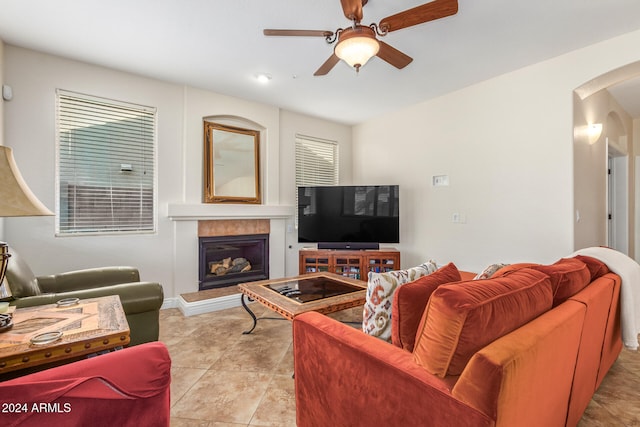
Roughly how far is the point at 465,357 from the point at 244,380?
162 cm

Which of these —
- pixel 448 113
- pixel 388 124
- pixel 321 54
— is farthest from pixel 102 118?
pixel 448 113

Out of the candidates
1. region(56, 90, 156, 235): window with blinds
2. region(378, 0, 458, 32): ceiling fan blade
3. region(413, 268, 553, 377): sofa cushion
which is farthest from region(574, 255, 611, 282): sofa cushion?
region(56, 90, 156, 235): window with blinds

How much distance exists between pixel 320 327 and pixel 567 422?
3.92 feet

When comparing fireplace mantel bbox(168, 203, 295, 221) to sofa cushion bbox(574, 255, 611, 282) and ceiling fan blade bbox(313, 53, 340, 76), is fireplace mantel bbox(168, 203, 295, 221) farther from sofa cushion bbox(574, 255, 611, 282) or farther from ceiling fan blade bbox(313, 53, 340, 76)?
sofa cushion bbox(574, 255, 611, 282)

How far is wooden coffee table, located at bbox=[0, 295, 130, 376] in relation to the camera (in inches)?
44.1

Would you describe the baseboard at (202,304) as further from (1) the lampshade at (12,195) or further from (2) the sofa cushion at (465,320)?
(2) the sofa cushion at (465,320)

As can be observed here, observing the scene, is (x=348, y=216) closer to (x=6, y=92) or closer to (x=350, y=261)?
(x=350, y=261)

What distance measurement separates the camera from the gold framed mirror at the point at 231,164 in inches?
151

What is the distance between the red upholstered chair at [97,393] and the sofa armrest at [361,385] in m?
0.63

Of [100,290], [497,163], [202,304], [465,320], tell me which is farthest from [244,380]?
[497,163]

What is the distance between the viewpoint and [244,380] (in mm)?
2051

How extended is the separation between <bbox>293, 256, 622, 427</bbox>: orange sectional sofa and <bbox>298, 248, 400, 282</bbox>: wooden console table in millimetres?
2618

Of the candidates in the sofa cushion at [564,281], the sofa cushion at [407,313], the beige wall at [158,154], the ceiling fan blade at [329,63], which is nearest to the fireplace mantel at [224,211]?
the beige wall at [158,154]

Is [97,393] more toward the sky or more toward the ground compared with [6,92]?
more toward the ground
